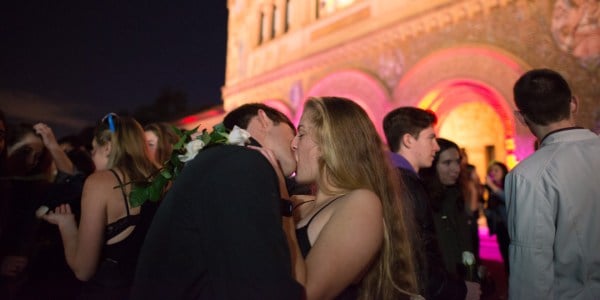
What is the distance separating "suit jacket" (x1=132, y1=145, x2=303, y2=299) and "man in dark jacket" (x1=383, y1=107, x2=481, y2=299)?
1.21 meters

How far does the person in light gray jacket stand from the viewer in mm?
1791

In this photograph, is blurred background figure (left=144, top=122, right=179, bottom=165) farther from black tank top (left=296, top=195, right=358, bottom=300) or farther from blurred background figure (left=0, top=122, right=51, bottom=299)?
black tank top (left=296, top=195, right=358, bottom=300)

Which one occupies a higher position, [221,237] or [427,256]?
[221,237]

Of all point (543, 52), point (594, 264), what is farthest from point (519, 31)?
point (594, 264)

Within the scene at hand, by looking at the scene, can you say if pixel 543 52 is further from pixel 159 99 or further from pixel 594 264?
pixel 159 99

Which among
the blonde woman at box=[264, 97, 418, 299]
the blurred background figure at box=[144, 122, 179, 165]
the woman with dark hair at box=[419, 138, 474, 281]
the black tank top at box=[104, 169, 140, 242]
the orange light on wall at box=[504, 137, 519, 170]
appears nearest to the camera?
the blonde woman at box=[264, 97, 418, 299]

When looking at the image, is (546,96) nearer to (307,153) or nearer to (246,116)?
(307,153)

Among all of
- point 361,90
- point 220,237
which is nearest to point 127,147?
point 220,237

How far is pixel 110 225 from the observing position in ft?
7.22

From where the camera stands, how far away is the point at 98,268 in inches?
86.4

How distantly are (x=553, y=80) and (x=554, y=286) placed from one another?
104cm

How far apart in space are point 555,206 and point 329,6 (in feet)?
37.0

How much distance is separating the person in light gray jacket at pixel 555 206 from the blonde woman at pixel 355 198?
0.65 metres

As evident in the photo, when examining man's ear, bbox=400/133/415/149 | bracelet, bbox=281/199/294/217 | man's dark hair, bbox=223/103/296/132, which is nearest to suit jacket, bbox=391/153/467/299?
man's ear, bbox=400/133/415/149
